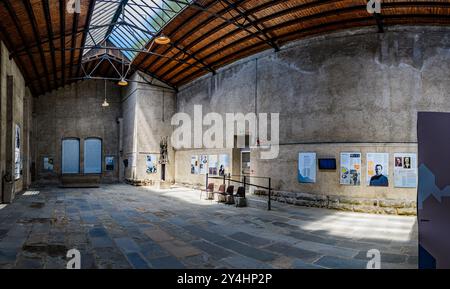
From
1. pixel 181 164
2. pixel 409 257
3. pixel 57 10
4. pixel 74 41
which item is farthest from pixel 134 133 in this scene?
pixel 409 257

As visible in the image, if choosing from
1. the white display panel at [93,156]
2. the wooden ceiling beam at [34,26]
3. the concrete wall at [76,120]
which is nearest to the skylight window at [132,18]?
the wooden ceiling beam at [34,26]

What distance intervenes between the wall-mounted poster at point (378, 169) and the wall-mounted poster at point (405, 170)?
32 cm

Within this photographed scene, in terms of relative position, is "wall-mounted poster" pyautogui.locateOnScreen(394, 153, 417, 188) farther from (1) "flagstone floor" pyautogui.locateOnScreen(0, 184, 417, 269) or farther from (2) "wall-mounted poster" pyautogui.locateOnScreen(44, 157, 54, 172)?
(2) "wall-mounted poster" pyautogui.locateOnScreen(44, 157, 54, 172)

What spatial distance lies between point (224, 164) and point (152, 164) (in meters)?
7.52

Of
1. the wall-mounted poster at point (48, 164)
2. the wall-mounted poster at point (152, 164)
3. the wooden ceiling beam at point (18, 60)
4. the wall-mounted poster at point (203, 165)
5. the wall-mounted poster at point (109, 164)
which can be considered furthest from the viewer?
the wall-mounted poster at point (109, 164)

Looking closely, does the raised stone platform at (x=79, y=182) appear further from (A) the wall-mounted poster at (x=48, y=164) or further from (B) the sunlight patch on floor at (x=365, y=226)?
(B) the sunlight patch on floor at (x=365, y=226)

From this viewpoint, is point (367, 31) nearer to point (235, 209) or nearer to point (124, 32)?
point (235, 209)

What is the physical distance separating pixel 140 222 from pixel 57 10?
8679mm

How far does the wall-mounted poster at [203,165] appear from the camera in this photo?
1884 centimetres

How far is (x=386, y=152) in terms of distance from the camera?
10891mm

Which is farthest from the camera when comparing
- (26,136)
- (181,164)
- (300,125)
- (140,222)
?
(181,164)

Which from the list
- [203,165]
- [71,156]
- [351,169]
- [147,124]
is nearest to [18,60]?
[147,124]

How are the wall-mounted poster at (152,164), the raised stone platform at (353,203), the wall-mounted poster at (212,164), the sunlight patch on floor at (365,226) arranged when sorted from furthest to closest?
the wall-mounted poster at (152,164) → the wall-mounted poster at (212,164) → the raised stone platform at (353,203) → the sunlight patch on floor at (365,226)

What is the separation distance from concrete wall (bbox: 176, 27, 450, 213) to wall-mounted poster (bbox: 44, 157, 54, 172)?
61.2 ft
